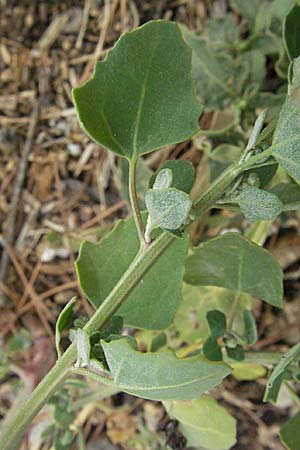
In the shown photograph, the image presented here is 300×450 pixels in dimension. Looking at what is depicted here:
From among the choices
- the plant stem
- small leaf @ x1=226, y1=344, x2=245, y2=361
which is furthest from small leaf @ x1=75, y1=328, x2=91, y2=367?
small leaf @ x1=226, y1=344, x2=245, y2=361

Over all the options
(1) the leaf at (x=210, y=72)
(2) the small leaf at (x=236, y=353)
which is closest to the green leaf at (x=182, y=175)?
(2) the small leaf at (x=236, y=353)

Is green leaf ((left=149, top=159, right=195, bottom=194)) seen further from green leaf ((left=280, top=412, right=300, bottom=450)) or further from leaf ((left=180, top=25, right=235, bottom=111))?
leaf ((left=180, top=25, right=235, bottom=111))

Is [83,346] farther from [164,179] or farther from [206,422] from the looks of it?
[206,422]

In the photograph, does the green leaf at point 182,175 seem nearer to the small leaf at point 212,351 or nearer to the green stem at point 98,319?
the green stem at point 98,319

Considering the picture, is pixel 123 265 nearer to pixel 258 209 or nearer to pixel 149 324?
pixel 149 324

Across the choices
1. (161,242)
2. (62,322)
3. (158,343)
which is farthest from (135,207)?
(158,343)

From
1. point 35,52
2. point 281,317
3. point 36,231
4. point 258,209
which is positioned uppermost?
point 35,52

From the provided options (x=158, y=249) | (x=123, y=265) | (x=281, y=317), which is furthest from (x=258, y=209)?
(x=281, y=317)
